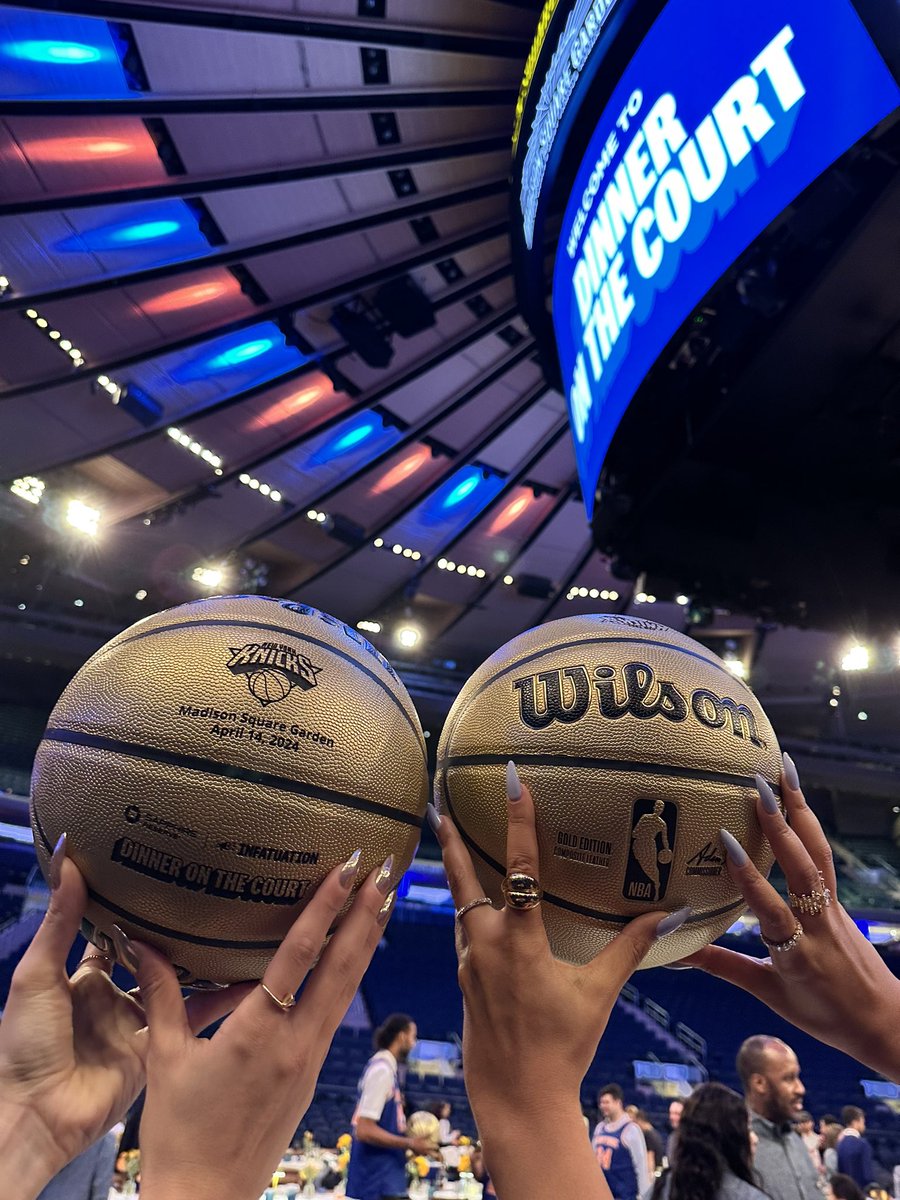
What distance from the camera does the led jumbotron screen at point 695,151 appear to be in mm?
3930

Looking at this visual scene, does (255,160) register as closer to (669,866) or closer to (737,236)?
(737,236)

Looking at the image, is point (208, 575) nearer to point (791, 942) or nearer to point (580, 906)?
point (580, 906)

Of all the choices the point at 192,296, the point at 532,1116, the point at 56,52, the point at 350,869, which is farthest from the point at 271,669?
the point at 192,296

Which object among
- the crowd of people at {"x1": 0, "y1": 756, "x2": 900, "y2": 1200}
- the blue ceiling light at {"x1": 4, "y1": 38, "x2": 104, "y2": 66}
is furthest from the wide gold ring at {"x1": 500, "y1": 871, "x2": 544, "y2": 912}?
the blue ceiling light at {"x1": 4, "y1": 38, "x2": 104, "y2": 66}

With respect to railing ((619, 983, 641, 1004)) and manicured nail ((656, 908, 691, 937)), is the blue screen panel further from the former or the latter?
railing ((619, 983, 641, 1004))

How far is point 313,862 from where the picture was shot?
1.42 metres

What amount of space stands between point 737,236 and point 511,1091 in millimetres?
4790

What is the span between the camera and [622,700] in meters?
1.57

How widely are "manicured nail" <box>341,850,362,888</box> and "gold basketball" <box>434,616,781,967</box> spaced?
0.30 meters

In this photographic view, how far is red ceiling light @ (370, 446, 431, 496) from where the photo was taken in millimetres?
13328

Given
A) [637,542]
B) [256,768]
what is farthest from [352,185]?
[256,768]

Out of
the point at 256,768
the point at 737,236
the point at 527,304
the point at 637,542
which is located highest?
the point at 527,304

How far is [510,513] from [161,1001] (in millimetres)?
13713

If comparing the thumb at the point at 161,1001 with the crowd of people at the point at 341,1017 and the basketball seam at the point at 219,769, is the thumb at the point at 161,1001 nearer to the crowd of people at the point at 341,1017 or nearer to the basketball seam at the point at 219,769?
the crowd of people at the point at 341,1017
